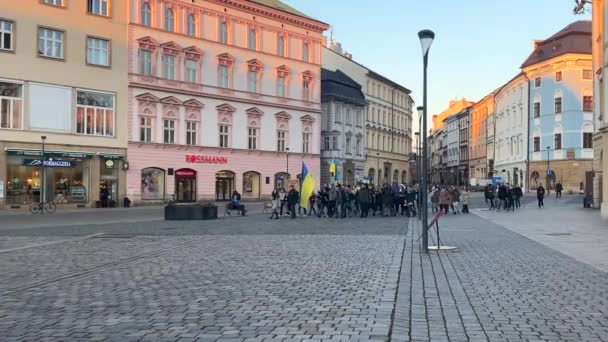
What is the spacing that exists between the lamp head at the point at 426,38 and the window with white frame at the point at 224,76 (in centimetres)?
3838

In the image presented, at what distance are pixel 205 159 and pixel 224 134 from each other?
3.00 m

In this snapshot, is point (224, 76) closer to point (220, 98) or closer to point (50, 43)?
point (220, 98)

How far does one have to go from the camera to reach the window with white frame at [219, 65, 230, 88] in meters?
51.9

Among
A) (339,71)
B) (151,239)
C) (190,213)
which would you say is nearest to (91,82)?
(190,213)

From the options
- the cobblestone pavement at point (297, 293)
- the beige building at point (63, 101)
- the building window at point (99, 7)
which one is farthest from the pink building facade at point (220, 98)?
the cobblestone pavement at point (297, 293)

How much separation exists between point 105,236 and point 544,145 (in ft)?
210

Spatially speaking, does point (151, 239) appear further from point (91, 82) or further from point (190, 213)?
point (91, 82)

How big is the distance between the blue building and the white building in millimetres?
2899

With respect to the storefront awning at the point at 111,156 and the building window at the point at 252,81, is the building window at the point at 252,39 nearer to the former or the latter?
the building window at the point at 252,81

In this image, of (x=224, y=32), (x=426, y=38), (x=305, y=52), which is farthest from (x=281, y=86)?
(x=426, y=38)

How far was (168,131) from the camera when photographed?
48.5 metres

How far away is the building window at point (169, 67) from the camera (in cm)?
4809

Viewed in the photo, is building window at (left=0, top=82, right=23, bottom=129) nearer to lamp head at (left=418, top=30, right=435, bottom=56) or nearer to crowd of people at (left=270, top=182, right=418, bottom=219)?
crowd of people at (left=270, top=182, right=418, bottom=219)

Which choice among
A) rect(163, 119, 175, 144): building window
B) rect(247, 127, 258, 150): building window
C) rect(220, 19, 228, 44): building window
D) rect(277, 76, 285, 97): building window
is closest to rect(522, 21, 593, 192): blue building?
rect(277, 76, 285, 97): building window
